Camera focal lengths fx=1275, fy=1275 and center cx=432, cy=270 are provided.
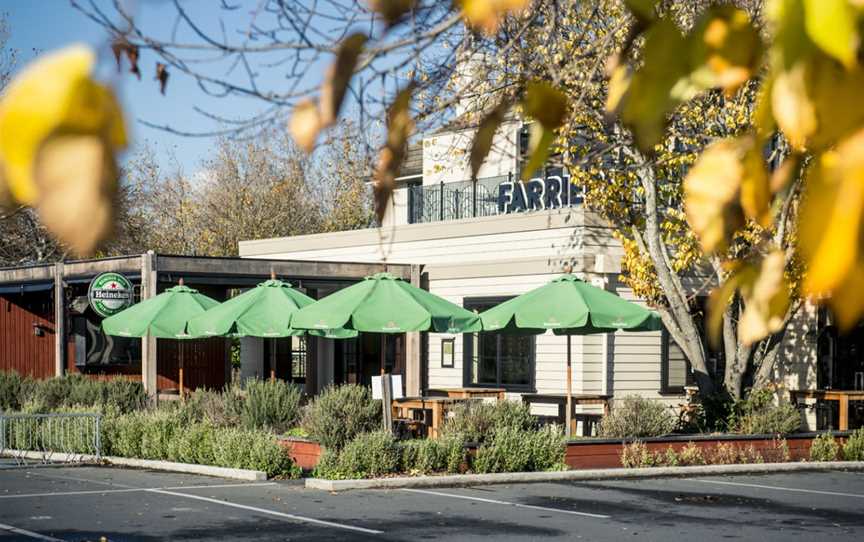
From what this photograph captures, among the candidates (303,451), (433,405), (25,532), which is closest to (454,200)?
(433,405)

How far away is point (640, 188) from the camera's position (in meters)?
22.8

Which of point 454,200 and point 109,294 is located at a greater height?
point 454,200

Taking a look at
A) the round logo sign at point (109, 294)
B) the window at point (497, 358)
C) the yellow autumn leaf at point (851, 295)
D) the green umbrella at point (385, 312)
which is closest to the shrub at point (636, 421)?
the green umbrella at point (385, 312)

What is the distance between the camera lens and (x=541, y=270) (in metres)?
25.4

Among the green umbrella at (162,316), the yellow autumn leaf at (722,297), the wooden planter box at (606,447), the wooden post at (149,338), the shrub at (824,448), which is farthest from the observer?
the wooden post at (149,338)

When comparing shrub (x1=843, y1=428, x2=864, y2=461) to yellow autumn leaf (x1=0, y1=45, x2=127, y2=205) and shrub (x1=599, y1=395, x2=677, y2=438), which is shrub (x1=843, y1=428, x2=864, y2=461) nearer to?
shrub (x1=599, y1=395, x2=677, y2=438)

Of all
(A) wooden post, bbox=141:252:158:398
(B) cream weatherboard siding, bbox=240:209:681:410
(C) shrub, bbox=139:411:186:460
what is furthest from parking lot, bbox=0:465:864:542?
(A) wooden post, bbox=141:252:158:398

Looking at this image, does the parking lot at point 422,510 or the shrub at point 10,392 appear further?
the shrub at point 10,392

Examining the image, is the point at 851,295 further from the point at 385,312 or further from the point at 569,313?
the point at 385,312

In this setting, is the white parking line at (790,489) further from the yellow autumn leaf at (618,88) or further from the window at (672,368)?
the yellow autumn leaf at (618,88)

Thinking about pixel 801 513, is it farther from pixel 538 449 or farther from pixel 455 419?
pixel 455 419

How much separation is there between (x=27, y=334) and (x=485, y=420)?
17246 millimetres

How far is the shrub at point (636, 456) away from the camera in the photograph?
19.0m

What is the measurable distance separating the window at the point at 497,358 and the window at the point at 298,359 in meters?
8.50
